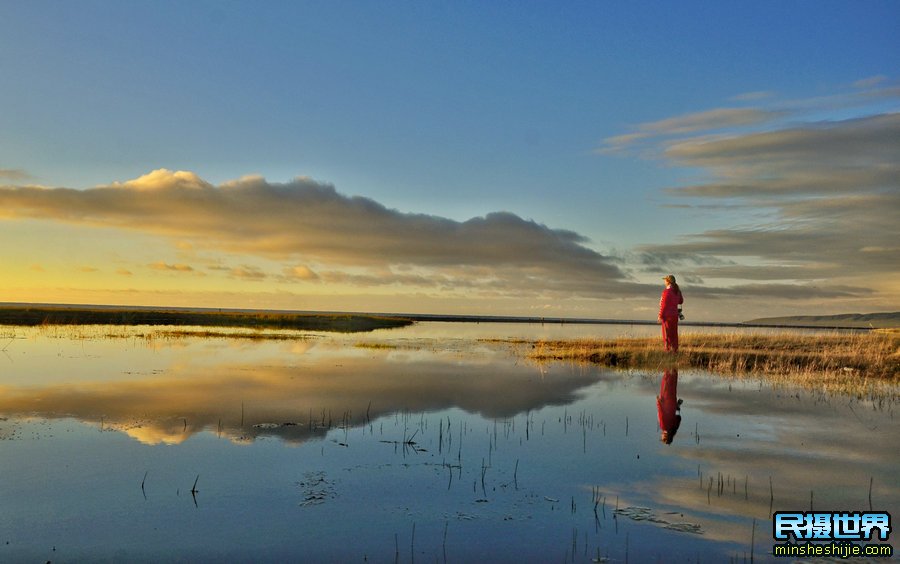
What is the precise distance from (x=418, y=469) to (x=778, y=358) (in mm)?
24165

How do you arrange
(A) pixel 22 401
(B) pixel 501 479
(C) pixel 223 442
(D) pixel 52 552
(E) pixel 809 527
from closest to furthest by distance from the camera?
1. (D) pixel 52 552
2. (E) pixel 809 527
3. (B) pixel 501 479
4. (C) pixel 223 442
5. (A) pixel 22 401

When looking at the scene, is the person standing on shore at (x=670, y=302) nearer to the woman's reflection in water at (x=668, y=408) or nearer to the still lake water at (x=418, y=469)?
the woman's reflection in water at (x=668, y=408)

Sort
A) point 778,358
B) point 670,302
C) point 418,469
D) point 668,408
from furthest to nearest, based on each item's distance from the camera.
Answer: point 778,358 < point 670,302 < point 668,408 < point 418,469

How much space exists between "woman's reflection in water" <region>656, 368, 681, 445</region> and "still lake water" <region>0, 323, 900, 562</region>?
0.55ft

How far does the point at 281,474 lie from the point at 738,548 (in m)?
6.86

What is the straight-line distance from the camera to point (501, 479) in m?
10.2

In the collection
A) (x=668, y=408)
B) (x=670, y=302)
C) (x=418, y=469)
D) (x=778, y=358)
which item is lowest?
(x=418, y=469)

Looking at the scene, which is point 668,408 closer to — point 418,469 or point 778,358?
point 418,469

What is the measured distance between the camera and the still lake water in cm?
762

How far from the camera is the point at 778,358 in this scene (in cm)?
2894

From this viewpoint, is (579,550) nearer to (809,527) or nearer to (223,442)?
(809,527)

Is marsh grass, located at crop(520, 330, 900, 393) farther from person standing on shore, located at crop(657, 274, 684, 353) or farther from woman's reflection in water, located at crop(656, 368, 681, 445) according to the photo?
woman's reflection in water, located at crop(656, 368, 681, 445)

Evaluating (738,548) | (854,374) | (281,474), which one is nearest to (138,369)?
(281,474)

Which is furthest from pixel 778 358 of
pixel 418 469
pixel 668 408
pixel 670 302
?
pixel 418 469
